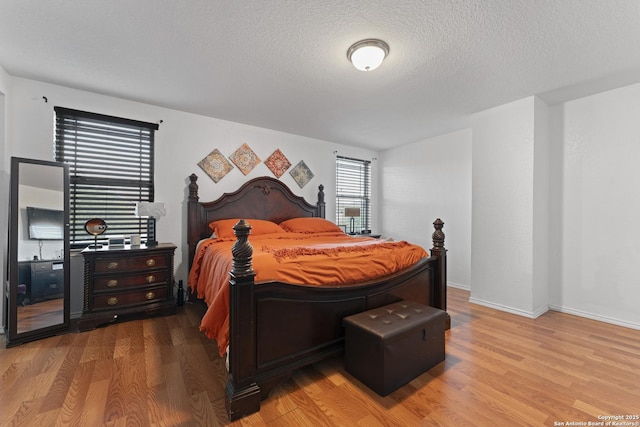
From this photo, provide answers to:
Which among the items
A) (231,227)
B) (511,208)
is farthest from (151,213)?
(511,208)

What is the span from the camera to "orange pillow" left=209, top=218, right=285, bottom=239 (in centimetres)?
329

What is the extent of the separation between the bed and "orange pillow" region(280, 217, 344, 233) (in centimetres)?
173

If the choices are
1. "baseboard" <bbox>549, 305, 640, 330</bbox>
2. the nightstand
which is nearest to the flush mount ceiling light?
the nightstand

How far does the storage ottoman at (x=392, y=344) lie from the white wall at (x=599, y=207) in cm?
225

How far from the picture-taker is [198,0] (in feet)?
5.52

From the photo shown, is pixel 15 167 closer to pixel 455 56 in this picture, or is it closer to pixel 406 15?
pixel 406 15

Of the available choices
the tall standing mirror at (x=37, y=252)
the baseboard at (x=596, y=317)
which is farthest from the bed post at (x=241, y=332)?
the baseboard at (x=596, y=317)

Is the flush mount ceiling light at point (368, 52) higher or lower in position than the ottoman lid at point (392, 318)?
higher

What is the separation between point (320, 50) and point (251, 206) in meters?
2.39

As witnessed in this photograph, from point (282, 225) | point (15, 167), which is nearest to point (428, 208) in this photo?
point (282, 225)

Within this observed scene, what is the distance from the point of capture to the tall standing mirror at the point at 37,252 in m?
2.34

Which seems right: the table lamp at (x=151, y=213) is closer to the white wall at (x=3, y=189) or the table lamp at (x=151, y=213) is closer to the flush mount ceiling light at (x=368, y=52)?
the white wall at (x=3, y=189)

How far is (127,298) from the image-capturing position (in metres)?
2.78

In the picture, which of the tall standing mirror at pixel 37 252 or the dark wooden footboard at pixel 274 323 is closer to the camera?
the dark wooden footboard at pixel 274 323
